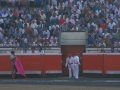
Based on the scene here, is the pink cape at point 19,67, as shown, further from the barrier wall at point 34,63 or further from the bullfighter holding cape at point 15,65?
the barrier wall at point 34,63

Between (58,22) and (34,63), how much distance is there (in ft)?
15.2

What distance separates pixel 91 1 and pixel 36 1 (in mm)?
4213

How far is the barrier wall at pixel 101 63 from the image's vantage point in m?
26.8

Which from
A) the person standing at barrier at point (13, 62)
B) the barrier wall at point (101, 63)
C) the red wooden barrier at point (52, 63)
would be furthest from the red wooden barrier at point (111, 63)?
the person standing at barrier at point (13, 62)

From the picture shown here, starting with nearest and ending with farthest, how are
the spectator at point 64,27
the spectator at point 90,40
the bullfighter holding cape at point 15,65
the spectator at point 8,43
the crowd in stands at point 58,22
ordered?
the bullfighter holding cape at point 15,65, the spectator at point 8,43, the spectator at point 90,40, the crowd in stands at point 58,22, the spectator at point 64,27

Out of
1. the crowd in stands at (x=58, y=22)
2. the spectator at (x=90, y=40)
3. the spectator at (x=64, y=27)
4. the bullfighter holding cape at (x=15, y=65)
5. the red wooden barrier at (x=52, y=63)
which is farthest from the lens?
the spectator at (x=64, y=27)

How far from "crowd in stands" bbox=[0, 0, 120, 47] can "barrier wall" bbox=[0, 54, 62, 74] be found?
147cm

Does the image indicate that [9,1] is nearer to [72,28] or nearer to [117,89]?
[72,28]

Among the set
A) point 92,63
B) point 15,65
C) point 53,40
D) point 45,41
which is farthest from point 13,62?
point 92,63

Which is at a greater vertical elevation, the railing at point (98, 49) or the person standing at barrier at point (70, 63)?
the railing at point (98, 49)

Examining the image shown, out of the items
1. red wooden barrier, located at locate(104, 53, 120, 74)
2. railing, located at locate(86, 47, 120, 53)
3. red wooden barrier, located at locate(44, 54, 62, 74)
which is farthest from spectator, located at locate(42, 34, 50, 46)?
red wooden barrier, located at locate(104, 53, 120, 74)

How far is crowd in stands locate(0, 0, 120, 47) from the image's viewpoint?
28422mm

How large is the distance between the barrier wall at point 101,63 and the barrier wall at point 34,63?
1799 millimetres

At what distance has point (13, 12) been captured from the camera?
102 ft
